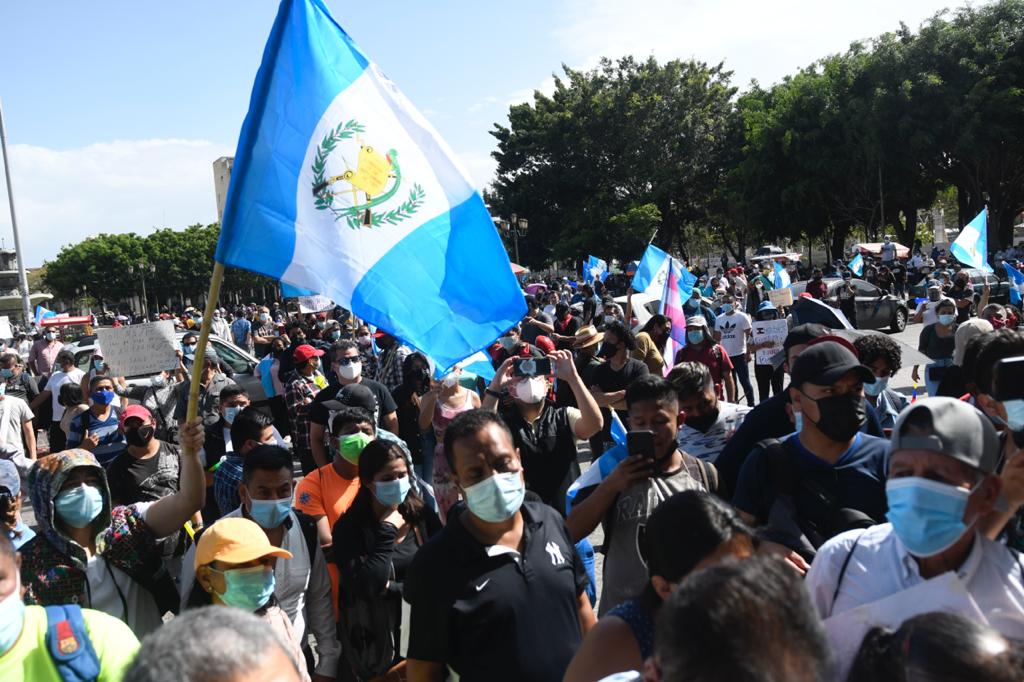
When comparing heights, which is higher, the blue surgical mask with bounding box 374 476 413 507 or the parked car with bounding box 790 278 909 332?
the blue surgical mask with bounding box 374 476 413 507

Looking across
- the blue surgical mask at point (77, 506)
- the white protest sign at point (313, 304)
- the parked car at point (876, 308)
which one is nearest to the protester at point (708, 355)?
the blue surgical mask at point (77, 506)

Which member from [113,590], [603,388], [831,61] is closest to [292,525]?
[113,590]

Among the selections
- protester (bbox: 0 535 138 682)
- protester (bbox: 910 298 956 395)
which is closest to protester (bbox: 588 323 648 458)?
protester (bbox: 910 298 956 395)

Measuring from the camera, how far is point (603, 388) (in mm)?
8102

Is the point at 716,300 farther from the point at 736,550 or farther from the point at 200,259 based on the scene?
the point at 200,259

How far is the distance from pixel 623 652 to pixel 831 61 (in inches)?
1957

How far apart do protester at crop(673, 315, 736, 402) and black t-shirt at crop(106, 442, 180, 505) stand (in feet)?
17.5

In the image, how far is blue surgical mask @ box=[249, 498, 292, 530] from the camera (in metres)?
4.07

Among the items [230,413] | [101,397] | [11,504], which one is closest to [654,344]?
[230,413]

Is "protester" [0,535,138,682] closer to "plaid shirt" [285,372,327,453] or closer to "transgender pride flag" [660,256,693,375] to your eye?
"plaid shirt" [285,372,327,453]

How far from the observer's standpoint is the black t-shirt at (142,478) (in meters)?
5.64

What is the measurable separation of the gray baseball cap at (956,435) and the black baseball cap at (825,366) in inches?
47.4

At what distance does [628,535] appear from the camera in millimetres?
3623

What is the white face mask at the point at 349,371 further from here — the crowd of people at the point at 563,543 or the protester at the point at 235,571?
the protester at the point at 235,571
